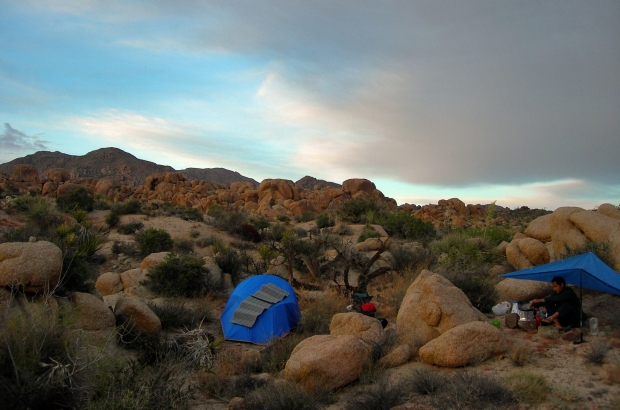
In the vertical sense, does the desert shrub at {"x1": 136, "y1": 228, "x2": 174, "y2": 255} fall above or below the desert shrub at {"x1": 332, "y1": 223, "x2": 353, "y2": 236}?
below

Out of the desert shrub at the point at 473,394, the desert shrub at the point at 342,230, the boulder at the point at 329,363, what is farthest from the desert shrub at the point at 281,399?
the desert shrub at the point at 342,230

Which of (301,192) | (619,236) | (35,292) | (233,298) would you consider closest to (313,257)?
(233,298)

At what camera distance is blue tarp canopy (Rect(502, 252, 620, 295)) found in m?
7.63

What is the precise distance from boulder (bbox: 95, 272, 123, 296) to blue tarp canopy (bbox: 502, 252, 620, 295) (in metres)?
10.7

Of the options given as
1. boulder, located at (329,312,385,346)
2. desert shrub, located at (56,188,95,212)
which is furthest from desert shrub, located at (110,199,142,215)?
boulder, located at (329,312,385,346)

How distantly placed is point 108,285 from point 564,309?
11516 millimetres

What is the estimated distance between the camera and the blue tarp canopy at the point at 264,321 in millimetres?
9453

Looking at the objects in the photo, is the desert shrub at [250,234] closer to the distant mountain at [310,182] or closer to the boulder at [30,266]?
the boulder at [30,266]

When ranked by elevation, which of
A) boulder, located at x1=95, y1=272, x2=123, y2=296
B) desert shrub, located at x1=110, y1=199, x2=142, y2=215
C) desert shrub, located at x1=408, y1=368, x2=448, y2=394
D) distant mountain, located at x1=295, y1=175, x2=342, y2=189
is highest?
distant mountain, located at x1=295, y1=175, x2=342, y2=189

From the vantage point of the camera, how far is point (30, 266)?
6285 millimetres

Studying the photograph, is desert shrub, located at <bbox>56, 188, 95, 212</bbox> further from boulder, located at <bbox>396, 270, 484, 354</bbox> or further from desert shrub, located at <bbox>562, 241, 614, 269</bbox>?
desert shrub, located at <bbox>562, 241, 614, 269</bbox>

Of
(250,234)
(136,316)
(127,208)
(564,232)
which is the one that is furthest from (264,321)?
(127,208)

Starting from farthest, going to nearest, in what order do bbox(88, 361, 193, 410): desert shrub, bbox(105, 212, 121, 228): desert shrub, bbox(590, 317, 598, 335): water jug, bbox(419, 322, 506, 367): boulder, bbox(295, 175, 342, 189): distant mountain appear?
1. bbox(295, 175, 342, 189): distant mountain
2. bbox(105, 212, 121, 228): desert shrub
3. bbox(590, 317, 598, 335): water jug
4. bbox(419, 322, 506, 367): boulder
5. bbox(88, 361, 193, 410): desert shrub

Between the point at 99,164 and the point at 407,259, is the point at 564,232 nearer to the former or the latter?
the point at 407,259
